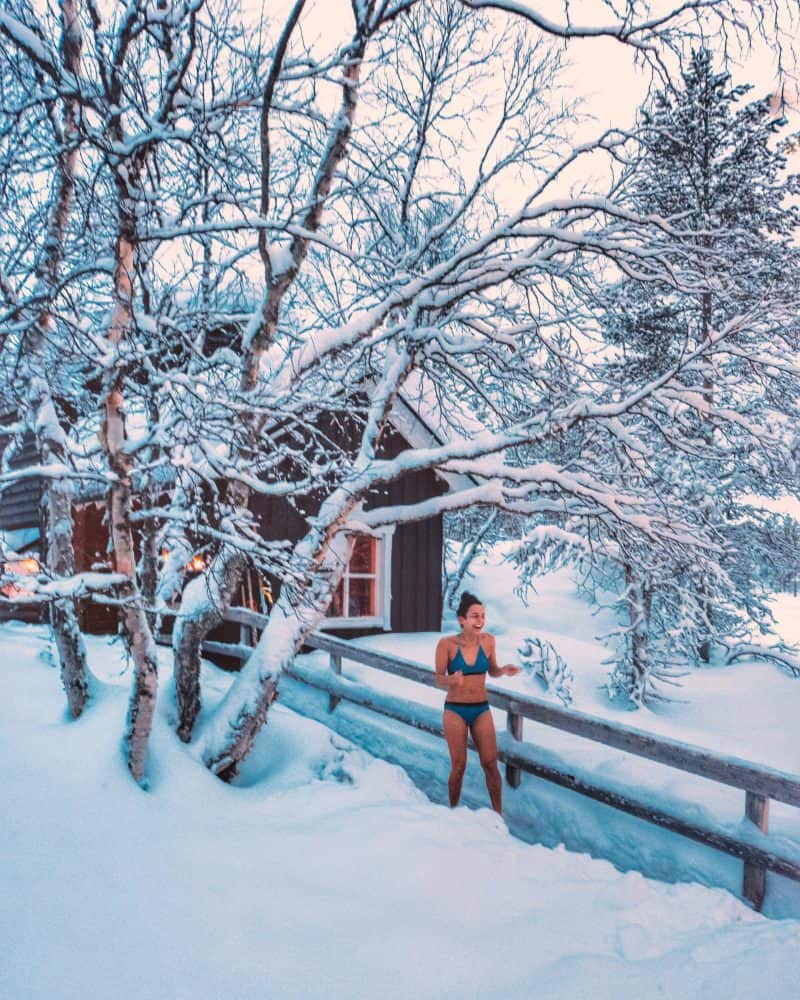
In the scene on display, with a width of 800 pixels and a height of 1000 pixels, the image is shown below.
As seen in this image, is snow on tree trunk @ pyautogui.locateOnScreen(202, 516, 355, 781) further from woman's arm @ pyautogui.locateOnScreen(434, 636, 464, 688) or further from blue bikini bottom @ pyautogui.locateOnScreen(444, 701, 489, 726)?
blue bikini bottom @ pyautogui.locateOnScreen(444, 701, 489, 726)

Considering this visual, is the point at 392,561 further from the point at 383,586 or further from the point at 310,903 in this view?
the point at 310,903

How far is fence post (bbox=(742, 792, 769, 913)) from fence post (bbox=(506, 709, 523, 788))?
6.51ft

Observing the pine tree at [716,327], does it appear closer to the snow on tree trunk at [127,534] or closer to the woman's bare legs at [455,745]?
the woman's bare legs at [455,745]

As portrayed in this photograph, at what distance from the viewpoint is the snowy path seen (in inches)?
115

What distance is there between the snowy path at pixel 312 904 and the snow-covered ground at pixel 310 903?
12mm

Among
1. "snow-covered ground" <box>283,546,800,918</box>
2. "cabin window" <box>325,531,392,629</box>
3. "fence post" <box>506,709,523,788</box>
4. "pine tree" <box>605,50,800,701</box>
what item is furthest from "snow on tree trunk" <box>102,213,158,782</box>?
"pine tree" <box>605,50,800,701</box>

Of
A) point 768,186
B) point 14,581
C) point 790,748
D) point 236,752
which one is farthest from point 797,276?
point 14,581

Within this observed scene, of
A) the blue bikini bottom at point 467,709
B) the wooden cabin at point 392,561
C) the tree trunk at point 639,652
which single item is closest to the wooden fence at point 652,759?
the blue bikini bottom at point 467,709

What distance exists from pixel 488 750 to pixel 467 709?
14.8 inches

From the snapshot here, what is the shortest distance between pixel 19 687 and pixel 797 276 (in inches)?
513

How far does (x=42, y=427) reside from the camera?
544cm

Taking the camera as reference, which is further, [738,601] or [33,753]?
[738,601]

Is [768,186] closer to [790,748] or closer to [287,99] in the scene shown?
[790,748]

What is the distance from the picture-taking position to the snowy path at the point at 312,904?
2.91 metres
